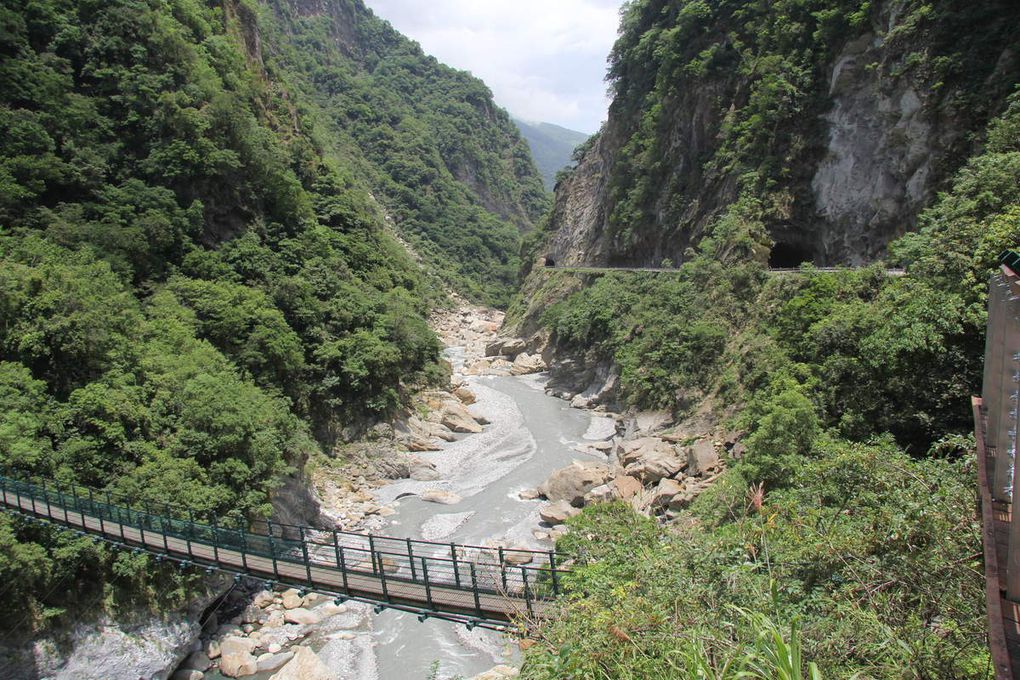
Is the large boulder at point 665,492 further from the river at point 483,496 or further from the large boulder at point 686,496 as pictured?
the river at point 483,496

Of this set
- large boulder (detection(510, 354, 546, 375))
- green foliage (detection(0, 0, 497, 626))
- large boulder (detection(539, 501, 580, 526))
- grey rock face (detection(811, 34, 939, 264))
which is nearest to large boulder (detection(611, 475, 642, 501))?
large boulder (detection(539, 501, 580, 526))

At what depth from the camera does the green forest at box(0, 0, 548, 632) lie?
48.4 ft

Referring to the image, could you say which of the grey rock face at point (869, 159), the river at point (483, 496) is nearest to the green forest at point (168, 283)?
the river at point (483, 496)

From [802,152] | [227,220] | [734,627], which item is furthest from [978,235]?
[227,220]

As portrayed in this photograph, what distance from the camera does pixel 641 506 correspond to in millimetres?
16562

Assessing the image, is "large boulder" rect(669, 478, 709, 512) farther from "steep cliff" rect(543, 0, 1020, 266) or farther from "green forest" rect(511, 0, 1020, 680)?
"steep cliff" rect(543, 0, 1020, 266)

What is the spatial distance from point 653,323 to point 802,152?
1009 centimetres

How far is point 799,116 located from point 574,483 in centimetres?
1942

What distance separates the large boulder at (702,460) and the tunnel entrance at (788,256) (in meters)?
13.1

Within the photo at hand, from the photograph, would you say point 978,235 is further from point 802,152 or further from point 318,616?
point 318,616

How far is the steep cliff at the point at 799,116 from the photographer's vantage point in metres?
18.9

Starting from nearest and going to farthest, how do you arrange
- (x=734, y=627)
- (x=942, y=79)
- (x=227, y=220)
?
(x=734, y=627), (x=942, y=79), (x=227, y=220)

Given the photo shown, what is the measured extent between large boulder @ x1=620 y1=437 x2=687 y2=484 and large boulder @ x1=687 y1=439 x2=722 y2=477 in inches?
18.2

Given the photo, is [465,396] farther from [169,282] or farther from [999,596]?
[999,596]
